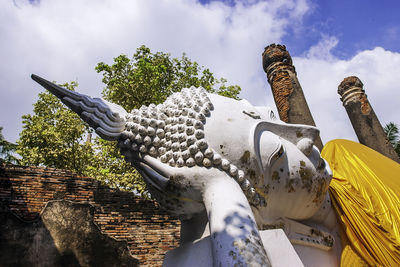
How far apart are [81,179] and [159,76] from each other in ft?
18.6

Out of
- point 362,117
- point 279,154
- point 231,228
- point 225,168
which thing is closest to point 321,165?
point 279,154

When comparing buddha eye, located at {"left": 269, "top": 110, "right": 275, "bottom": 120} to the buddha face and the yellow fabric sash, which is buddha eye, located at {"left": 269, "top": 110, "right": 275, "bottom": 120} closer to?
the buddha face

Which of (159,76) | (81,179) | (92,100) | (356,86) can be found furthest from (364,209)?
(159,76)

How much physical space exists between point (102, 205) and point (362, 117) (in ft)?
18.3

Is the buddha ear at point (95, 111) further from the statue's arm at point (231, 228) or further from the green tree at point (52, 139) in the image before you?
the green tree at point (52, 139)

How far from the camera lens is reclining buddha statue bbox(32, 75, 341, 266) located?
1387 millimetres

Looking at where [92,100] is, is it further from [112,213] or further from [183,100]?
[112,213]

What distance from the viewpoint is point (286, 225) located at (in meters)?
1.58

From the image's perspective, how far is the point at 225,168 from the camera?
1.41m

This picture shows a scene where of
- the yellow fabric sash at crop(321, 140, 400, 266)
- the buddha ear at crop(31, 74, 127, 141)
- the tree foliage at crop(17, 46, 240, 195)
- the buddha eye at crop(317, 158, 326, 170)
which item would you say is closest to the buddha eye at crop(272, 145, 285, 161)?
the buddha eye at crop(317, 158, 326, 170)

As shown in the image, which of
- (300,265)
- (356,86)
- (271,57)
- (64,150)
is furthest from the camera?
(64,150)

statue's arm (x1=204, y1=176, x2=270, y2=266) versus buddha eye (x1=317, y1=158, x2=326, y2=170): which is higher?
buddha eye (x1=317, y1=158, x2=326, y2=170)

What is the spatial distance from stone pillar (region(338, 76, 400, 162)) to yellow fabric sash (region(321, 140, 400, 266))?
3790 millimetres

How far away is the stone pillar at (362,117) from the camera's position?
5.33 metres
